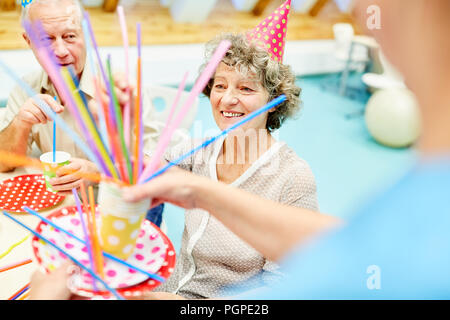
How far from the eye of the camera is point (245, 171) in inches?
55.7

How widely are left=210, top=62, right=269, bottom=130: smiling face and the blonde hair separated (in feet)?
0.07

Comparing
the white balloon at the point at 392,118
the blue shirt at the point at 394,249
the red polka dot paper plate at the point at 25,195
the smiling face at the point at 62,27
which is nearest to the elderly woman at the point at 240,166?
the red polka dot paper plate at the point at 25,195

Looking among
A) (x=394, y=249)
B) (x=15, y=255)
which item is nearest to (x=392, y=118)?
(x=15, y=255)

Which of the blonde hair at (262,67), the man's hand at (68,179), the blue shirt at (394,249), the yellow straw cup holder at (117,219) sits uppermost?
the blonde hair at (262,67)

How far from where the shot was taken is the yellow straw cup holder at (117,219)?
2.34 feet

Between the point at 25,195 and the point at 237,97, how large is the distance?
2.48 feet

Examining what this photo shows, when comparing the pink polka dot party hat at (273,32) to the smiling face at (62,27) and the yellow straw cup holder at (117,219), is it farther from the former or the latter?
the yellow straw cup holder at (117,219)

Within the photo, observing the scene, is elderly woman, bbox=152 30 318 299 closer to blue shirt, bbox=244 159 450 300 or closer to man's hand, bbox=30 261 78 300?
man's hand, bbox=30 261 78 300

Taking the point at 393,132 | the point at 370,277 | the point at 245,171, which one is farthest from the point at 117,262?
the point at 393,132

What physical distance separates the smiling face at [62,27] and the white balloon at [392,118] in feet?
9.14

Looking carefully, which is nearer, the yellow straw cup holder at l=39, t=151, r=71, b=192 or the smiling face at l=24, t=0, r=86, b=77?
the yellow straw cup holder at l=39, t=151, r=71, b=192

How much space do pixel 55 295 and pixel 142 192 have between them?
0.22 m

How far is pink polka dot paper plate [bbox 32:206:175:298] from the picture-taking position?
0.75 metres

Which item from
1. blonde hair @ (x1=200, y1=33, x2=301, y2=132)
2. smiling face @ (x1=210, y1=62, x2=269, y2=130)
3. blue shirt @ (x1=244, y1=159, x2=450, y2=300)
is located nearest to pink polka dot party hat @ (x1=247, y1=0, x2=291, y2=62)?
blonde hair @ (x1=200, y1=33, x2=301, y2=132)
